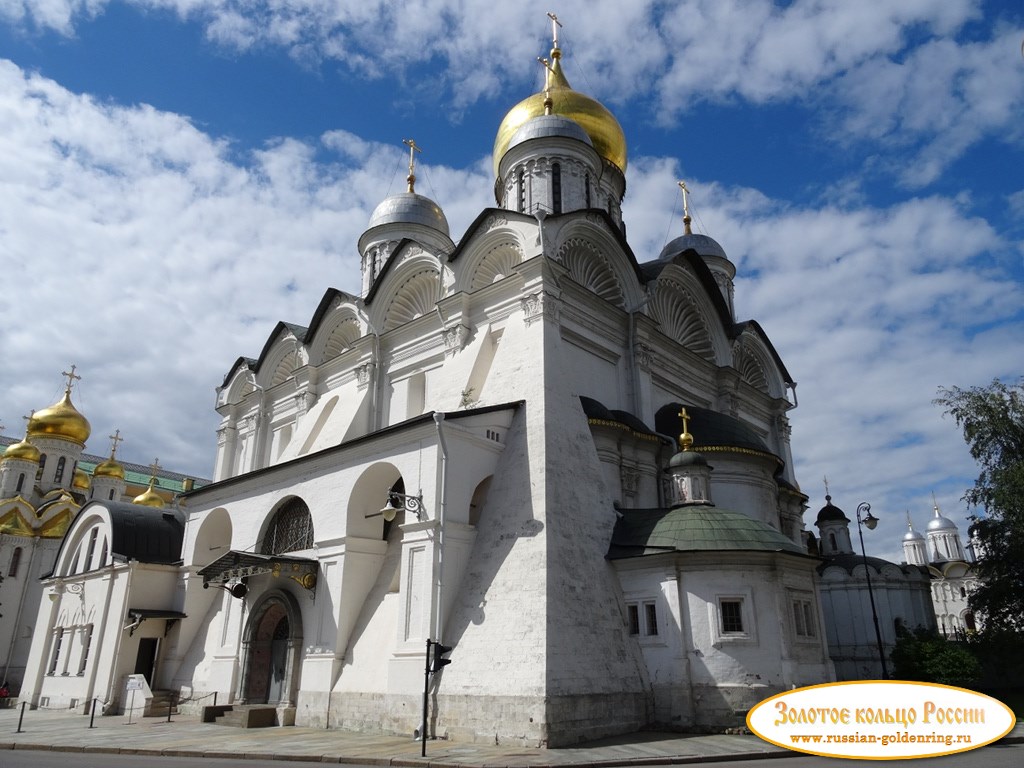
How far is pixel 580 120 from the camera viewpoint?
27.6 m

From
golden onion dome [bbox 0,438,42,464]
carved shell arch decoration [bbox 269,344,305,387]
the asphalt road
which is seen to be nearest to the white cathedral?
carved shell arch decoration [bbox 269,344,305,387]

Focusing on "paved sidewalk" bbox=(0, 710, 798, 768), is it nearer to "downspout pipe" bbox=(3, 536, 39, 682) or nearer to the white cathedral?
the white cathedral

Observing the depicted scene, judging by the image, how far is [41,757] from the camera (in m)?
11.6

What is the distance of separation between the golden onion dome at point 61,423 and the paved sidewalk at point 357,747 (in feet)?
95.0

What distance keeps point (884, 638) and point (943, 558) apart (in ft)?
187

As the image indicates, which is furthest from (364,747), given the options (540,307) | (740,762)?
(540,307)

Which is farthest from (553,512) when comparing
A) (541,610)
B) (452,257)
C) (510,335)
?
(452,257)

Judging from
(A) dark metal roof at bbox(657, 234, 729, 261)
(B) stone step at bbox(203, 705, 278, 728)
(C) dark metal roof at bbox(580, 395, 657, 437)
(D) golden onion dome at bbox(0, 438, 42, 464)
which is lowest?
(B) stone step at bbox(203, 705, 278, 728)

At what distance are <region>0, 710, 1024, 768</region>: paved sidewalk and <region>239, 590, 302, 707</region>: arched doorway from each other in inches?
50.5

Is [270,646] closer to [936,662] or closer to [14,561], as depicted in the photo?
[936,662]

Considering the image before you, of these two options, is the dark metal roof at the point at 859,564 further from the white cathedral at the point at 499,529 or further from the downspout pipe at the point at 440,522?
the downspout pipe at the point at 440,522

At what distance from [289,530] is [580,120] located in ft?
59.9

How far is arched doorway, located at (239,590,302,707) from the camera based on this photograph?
53.3ft

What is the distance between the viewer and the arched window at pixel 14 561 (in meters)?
33.9
